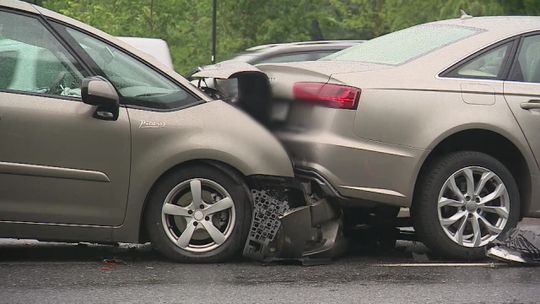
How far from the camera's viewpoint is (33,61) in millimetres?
6137

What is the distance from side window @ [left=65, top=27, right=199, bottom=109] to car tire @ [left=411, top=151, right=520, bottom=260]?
5.37 feet

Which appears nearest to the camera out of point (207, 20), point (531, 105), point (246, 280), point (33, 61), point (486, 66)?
point (246, 280)

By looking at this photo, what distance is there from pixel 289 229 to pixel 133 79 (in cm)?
137

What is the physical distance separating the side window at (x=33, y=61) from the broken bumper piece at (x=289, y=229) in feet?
4.52

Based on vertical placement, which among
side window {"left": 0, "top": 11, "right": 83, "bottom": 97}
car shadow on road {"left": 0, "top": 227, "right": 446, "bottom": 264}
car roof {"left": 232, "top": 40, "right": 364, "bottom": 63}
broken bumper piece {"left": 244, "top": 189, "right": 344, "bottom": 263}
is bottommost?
car shadow on road {"left": 0, "top": 227, "right": 446, "bottom": 264}

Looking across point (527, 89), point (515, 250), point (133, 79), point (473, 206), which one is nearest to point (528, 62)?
point (527, 89)

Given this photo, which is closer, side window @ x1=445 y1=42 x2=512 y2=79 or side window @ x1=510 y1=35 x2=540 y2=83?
side window @ x1=445 y1=42 x2=512 y2=79

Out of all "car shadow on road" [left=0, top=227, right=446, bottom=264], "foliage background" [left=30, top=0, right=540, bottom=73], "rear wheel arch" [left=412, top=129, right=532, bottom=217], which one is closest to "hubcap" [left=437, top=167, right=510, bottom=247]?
"rear wheel arch" [left=412, top=129, right=532, bottom=217]

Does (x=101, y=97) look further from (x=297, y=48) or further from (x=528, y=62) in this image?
(x=297, y=48)

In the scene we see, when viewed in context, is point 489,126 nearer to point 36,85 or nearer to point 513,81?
point 513,81

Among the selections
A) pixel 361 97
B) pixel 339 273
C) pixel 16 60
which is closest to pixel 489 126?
pixel 361 97

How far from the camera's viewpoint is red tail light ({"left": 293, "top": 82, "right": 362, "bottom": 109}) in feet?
20.6

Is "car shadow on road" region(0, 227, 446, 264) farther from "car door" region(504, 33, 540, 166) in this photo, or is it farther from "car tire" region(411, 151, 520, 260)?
"car door" region(504, 33, 540, 166)

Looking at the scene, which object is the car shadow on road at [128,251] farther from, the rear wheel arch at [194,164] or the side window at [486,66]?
the side window at [486,66]
